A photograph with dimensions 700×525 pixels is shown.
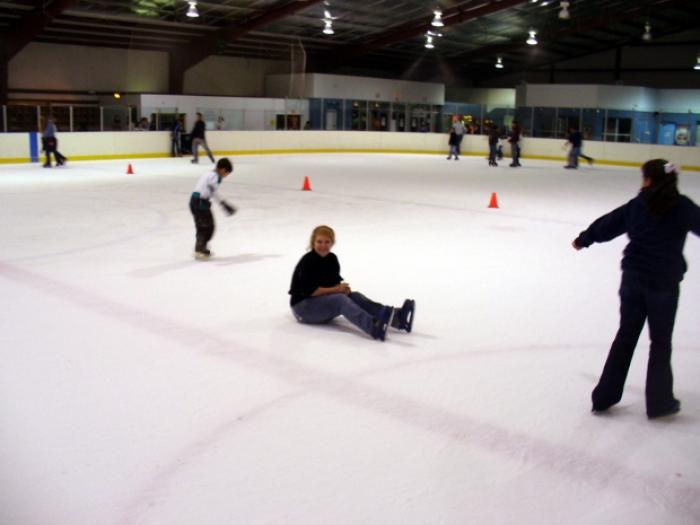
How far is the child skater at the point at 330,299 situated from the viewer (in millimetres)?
4758

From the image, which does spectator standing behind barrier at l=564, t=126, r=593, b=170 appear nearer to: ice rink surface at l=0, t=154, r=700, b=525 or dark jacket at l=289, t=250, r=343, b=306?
ice rink surface at l=0, t=154, r=700, b=525

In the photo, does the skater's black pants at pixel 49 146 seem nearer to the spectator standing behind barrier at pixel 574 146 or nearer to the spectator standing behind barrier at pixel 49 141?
the spectator standing behind barrier at pixel 49 141

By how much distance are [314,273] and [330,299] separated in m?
0.20

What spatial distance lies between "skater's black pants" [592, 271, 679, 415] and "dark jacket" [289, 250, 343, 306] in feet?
6.19

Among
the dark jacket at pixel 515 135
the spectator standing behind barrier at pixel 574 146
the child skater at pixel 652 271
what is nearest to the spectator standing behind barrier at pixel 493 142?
the dark jacket at pixel 515 135

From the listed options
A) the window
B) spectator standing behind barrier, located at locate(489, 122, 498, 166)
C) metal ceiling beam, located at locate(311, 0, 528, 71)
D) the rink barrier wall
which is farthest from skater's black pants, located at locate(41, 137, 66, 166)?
the window

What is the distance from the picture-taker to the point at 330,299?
192 inches

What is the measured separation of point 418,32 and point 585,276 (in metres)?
23.4

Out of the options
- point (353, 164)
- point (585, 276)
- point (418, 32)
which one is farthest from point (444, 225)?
point (418, 32)

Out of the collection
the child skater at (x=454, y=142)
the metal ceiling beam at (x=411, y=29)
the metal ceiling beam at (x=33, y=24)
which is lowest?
the child skater at (x=454, y=142)

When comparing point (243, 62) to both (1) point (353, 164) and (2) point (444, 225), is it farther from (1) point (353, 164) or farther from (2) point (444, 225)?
(2) point (444, 225)

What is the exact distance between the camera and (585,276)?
22.7 feet

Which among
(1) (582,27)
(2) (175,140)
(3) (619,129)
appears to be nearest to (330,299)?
(2) (175,140)

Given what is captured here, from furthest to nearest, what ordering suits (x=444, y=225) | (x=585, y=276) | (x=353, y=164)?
(x=353, y=164) → (x=444, y=225) → (x=585, y=276)
